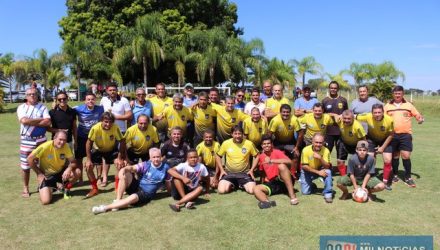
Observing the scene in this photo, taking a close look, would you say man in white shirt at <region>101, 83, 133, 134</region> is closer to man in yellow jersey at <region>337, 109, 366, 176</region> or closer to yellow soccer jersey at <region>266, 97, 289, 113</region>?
yellow soccer jersey at <region>266, 97, 289, 113</region>

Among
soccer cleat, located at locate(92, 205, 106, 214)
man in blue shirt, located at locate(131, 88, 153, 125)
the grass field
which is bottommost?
the grass field

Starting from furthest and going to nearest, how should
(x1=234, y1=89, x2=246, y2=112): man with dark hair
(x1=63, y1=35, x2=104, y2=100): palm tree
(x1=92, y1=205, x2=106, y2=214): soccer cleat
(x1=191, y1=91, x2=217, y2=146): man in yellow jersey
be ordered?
(x1=63, y1=35, x2=104, y2=100): palm tree
(x1=234, y1=89, x2=246, y2=112): man with dark hair
(x1=191, y1=91, x2=217, y2=146): man in yellow jersey
(x1=92, y1=205, x2=106, y2=214): soccer cleat

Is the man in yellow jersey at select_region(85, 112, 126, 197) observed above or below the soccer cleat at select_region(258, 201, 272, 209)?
above

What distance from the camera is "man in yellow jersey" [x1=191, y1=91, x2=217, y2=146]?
822 cm

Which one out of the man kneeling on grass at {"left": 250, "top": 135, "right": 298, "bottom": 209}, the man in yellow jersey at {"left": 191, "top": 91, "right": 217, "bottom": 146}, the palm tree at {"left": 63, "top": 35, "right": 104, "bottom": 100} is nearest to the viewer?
the man kneeling on grass at {"left": 250, "top": 135, "right": 298, "bottom": 209}

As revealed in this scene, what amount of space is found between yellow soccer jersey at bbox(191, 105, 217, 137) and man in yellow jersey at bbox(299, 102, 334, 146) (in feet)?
6.23

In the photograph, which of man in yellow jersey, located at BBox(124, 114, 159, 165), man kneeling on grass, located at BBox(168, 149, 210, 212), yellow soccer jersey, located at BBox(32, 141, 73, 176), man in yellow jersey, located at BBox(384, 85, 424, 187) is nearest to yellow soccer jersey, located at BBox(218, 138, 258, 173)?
man kneeling on grass, located at BBox(168, 149, 210, 212)

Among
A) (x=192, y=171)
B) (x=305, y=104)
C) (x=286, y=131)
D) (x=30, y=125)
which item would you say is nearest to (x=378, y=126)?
(x=305, y=104)

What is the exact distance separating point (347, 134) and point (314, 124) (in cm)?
68

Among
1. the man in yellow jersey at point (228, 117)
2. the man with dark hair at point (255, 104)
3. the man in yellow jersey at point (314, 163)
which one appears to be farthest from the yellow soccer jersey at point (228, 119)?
the man in yellow jersey at point (314, 163)

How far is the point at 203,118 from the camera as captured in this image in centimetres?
823

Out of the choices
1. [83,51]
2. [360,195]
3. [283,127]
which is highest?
[83,51]

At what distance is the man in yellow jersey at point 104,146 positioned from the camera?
725cm

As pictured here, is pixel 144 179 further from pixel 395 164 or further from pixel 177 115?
pixel 395 164
